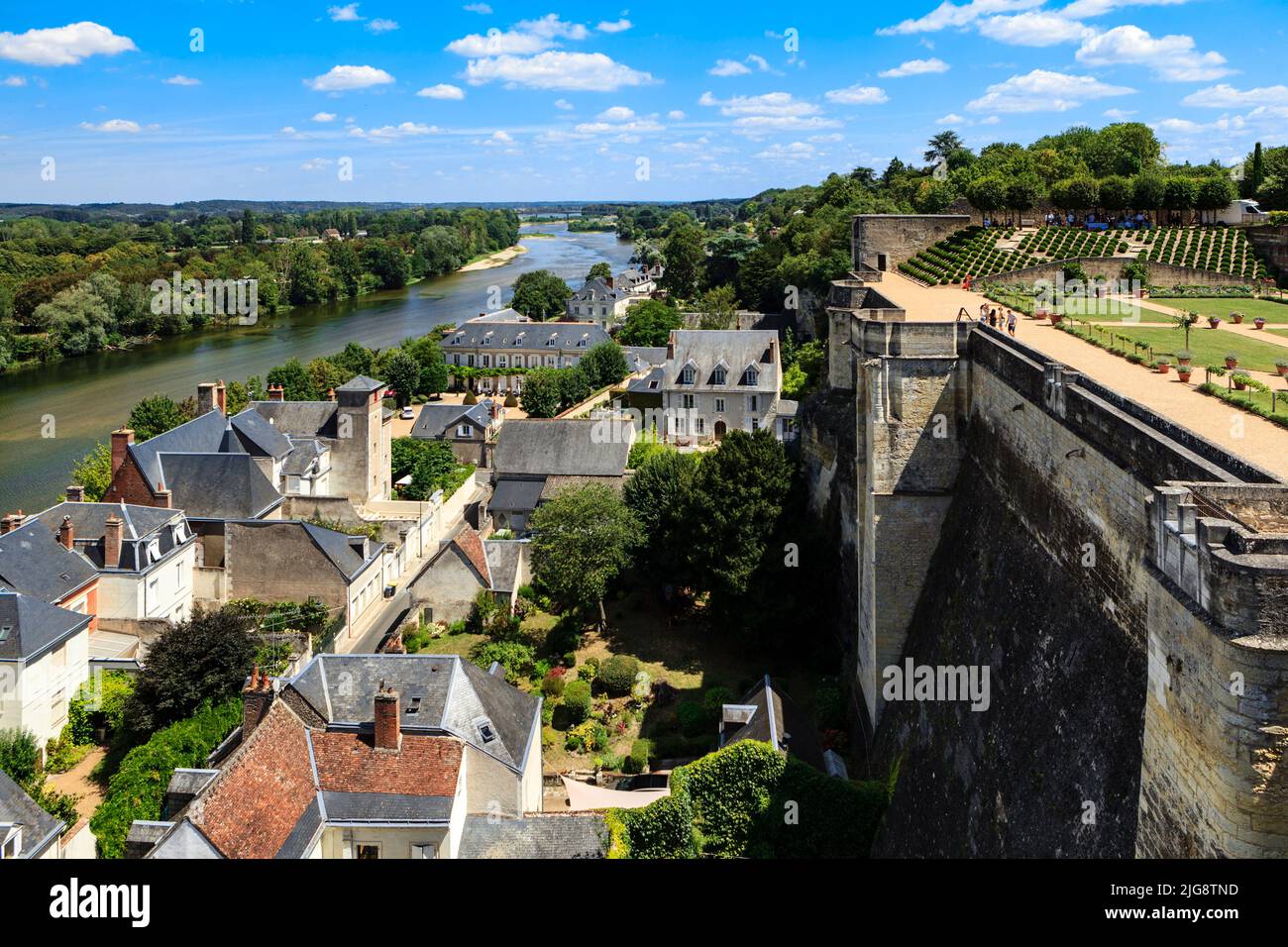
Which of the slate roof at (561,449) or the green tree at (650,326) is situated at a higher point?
the green tree at (650,326)

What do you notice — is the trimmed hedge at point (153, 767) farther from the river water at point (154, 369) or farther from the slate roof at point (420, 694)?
the river water at point (154, 369)

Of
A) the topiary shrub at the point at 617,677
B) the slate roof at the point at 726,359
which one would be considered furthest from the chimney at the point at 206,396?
the topiary shrub at the point at 617,677

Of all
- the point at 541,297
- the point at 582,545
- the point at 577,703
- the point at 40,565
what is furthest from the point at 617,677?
the point at 541,297

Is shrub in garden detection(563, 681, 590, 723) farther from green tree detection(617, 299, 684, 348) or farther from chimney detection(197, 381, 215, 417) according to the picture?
green tree detection(617, 299, 684, 348)

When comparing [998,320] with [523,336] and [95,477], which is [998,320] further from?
[523,336]

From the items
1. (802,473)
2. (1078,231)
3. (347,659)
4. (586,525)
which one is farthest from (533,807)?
(1078,231)
